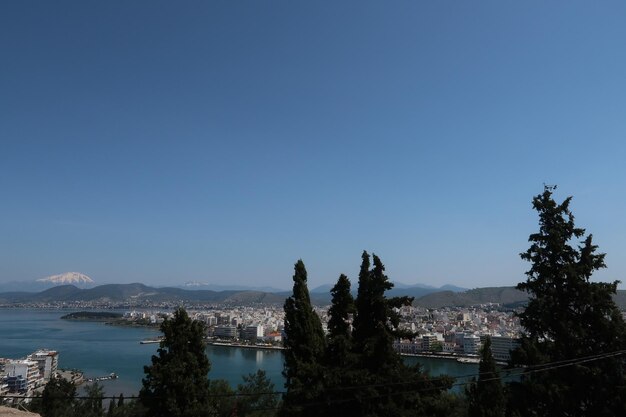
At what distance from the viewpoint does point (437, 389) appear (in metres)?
4.99

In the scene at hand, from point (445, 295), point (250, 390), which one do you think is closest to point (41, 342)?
point (250, 390)

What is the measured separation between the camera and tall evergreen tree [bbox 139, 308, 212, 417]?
19.7ft

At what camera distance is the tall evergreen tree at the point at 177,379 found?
6000mm

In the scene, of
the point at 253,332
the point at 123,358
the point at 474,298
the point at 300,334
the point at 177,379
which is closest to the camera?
the point at 177,379

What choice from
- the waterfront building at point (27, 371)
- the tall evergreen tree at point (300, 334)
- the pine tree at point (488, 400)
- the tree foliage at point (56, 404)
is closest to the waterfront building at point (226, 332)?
the waterfront building at point (27, 371)

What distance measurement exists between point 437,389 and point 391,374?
527 millimetres

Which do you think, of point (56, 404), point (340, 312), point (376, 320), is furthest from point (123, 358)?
point (376, 320)

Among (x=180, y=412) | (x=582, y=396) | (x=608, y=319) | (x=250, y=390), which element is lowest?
(x=250, y=390)

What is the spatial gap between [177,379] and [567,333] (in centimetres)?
486

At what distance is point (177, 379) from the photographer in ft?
19.9

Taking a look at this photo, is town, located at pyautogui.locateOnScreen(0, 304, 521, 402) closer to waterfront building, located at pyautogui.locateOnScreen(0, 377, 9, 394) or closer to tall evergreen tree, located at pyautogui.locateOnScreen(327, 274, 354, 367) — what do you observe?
waterfront building, located at pyautogui.locateOnScreen(0, 377, 9, 394)

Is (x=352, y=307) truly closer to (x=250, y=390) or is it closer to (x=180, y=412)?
(x=180, y=412)

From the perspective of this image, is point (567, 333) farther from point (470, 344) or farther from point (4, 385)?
point (470, 344)

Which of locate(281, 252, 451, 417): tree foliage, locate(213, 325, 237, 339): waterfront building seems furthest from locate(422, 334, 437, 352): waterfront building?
locate(281, 252, 451, 417): tree foliage
